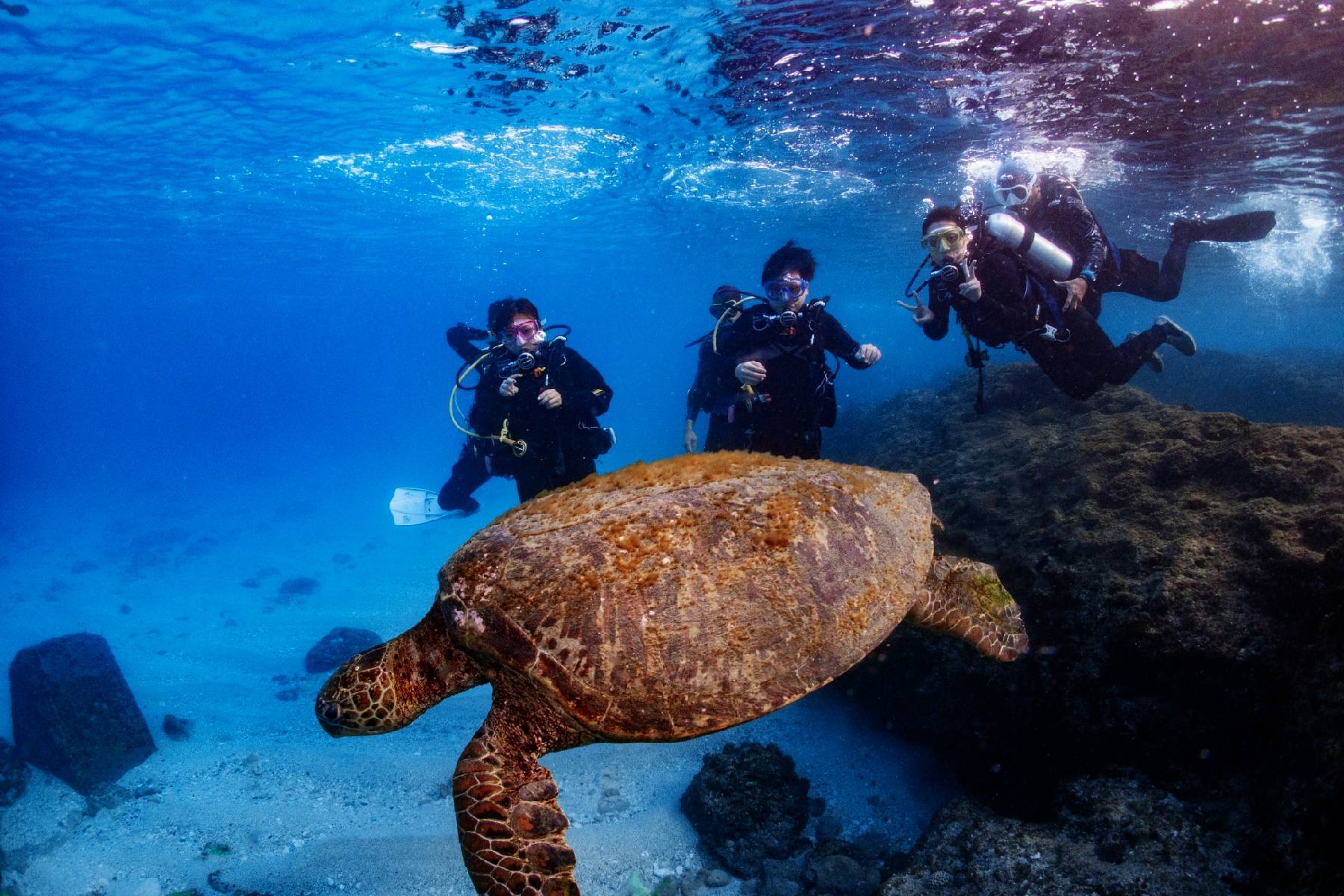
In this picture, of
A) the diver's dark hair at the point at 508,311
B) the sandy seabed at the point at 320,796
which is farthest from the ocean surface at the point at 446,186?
the diver's dark hair at the point at 508,311

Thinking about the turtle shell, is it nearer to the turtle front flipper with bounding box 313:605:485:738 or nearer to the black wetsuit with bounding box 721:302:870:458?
the turtle front flipper with bounding box 313:605:485:738

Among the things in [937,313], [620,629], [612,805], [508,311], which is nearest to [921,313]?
[937,313]

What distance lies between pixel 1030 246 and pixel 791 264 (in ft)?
9.05

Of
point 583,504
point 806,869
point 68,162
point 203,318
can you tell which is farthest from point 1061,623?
point 203,318

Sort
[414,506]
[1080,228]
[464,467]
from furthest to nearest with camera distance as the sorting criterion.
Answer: [414,506], [464,467], [1080,228]

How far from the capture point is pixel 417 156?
19.3 meters

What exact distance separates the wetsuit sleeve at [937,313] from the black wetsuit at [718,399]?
233cm

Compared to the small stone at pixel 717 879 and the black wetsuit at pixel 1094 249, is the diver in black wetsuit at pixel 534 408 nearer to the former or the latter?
the small stone at pixel 717 879

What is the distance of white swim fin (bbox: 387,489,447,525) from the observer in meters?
9.10

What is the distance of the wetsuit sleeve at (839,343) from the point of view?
640 cm

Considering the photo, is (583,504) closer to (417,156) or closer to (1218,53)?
(1218,53)

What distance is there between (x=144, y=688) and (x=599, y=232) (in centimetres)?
2809

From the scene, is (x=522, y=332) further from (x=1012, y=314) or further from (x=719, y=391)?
(x=1012, y=314)

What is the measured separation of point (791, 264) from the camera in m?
6.53
